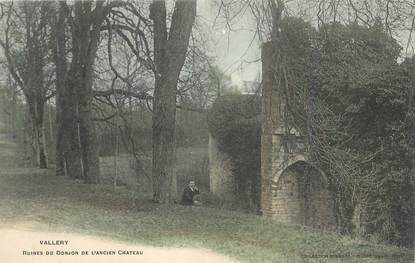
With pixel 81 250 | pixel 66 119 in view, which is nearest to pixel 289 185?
pixel 66 119

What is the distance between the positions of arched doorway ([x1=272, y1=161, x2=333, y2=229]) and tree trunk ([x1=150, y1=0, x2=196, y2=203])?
158 inches

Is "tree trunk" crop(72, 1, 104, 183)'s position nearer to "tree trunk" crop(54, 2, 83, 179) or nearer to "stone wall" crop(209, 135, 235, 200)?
"tree trunk" crop(54, 2, 83, 179)

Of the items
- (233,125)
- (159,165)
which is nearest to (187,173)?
(233,125)

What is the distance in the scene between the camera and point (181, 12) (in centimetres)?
837

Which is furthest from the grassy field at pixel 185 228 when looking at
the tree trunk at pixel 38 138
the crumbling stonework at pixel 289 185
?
the tree trunk at pixel 38 138

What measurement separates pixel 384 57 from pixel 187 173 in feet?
32.2

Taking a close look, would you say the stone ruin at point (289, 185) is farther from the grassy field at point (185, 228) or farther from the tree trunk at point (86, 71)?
the tree trunk at point (86, 71)

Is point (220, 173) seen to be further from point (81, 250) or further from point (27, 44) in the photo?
point (81, 250)

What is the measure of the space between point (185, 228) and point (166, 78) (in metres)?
2.83

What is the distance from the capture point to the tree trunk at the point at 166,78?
8.44 metres

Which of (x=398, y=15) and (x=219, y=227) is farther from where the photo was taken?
(x=219, y=227)

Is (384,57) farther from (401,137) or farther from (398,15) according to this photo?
(398,15)

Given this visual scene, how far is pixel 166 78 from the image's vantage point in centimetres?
873

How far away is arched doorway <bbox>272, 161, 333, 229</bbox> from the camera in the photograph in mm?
11977
